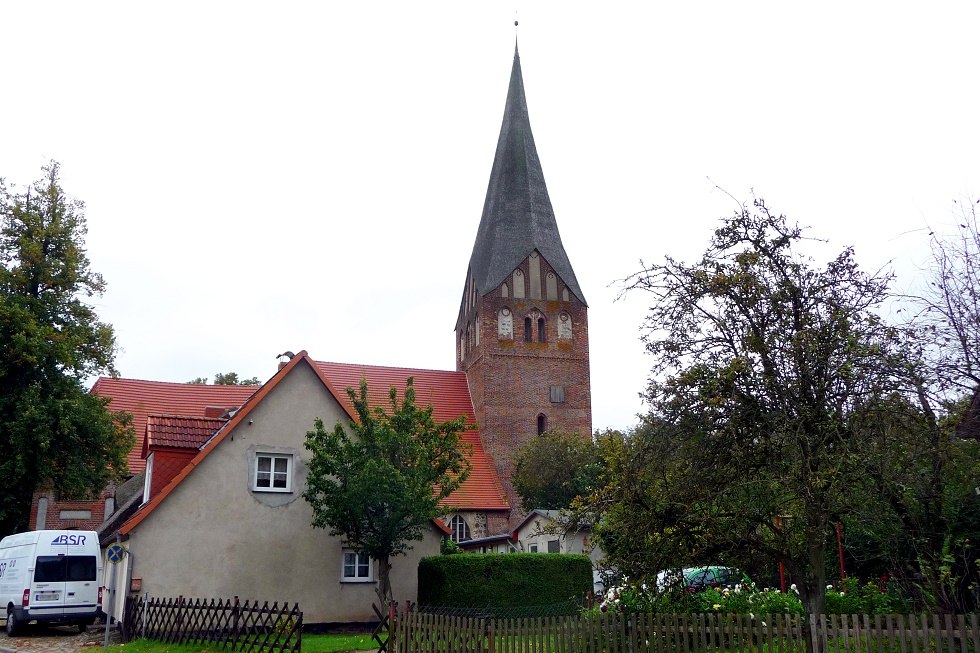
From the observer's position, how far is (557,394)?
4669cm

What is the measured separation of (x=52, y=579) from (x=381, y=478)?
869 centimetres

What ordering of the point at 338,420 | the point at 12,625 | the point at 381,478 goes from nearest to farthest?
the point at 381,478 < the point at 12,625 < the point at 338,420

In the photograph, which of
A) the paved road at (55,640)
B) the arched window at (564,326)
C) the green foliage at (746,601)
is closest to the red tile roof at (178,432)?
the paved road at (55,640)

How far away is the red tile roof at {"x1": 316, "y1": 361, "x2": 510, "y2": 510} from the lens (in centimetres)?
4016

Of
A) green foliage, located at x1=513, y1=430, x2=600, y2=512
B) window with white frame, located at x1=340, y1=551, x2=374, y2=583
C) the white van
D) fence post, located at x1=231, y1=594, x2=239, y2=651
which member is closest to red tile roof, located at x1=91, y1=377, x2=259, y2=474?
green foliage, located at x1=513, y1=430, x2=600, y2=512

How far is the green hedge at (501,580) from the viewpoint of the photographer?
24031 millimetres

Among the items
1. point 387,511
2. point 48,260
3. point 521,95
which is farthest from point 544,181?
point 387,511

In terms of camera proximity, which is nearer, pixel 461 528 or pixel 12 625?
pixel 12 625

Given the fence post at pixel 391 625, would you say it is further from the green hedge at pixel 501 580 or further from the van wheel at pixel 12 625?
the van wheel at pixel 12 625

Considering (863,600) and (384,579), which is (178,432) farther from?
(863,600)

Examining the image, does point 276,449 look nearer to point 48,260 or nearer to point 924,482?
point 48,260

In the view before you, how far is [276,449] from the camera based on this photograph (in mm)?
23547

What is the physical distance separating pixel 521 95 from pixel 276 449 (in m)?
36.6

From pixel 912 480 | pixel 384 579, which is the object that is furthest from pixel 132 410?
pixel 912 480
